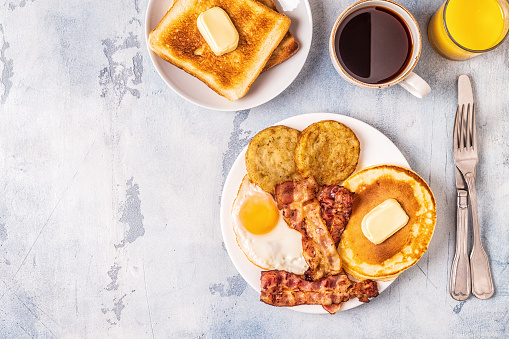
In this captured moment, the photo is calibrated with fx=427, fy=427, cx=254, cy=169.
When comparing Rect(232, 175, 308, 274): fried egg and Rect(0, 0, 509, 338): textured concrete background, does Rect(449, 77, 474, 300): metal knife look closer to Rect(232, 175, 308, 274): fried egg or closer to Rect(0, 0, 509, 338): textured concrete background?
Rect(0, 0, 509, 338): textured concrete background

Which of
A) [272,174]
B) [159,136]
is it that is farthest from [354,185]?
[159,136]

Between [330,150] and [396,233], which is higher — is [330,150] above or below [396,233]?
above

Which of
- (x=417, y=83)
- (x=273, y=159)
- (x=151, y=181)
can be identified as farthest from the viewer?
(x=151, y=181)

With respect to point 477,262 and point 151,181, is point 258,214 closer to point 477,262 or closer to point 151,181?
point 151,181

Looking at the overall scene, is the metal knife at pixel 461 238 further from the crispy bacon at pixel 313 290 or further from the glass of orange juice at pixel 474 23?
the crispy bacon at pixel 313 290

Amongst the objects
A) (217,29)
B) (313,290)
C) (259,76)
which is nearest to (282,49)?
(259,76)

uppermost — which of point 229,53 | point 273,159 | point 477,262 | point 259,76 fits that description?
point 229,53
